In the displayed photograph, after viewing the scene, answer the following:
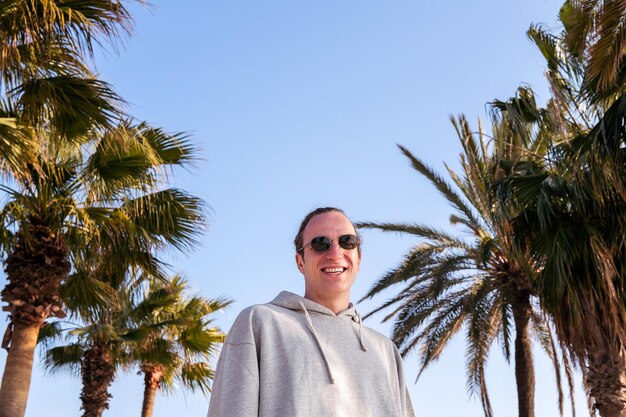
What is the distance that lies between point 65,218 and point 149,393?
49.9 ft

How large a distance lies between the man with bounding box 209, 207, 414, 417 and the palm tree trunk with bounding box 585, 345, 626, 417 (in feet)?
35.4

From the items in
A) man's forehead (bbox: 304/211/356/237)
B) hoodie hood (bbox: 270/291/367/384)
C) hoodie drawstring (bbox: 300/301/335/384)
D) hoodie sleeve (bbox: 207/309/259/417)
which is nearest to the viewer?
hoodie sleeve (bbox: 207/309/259/417)

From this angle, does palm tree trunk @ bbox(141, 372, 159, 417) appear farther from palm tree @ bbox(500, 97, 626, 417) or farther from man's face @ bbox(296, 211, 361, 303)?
man's face @ bbox(296, 211, 361, 303)

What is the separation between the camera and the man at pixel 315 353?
261cm

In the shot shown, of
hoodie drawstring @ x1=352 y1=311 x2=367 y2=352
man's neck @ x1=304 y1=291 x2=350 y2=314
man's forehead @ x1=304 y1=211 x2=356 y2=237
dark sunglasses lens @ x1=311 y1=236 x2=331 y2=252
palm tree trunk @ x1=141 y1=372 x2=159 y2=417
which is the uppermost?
palm tree trunk @ x1=141 y1=372 x2=159 y2=417

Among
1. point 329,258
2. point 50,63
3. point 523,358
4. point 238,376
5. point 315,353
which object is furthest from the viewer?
point 523,358

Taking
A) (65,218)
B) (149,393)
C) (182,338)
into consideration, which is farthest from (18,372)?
(149,393)

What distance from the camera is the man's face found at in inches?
115

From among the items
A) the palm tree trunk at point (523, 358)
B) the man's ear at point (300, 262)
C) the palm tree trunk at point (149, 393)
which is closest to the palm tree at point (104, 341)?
the palm tree trunk at point (149, 393)

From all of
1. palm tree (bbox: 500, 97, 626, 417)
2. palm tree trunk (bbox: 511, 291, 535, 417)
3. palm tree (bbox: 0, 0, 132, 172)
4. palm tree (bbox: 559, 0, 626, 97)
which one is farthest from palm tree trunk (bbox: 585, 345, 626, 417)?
palm tree (bbox: 0, 0, 132, 172)

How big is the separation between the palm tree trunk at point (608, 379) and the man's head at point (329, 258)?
1094 centimetres

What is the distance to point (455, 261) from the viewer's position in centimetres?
1797

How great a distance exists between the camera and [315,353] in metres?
2.77

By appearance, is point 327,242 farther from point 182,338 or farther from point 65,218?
point 182,338
